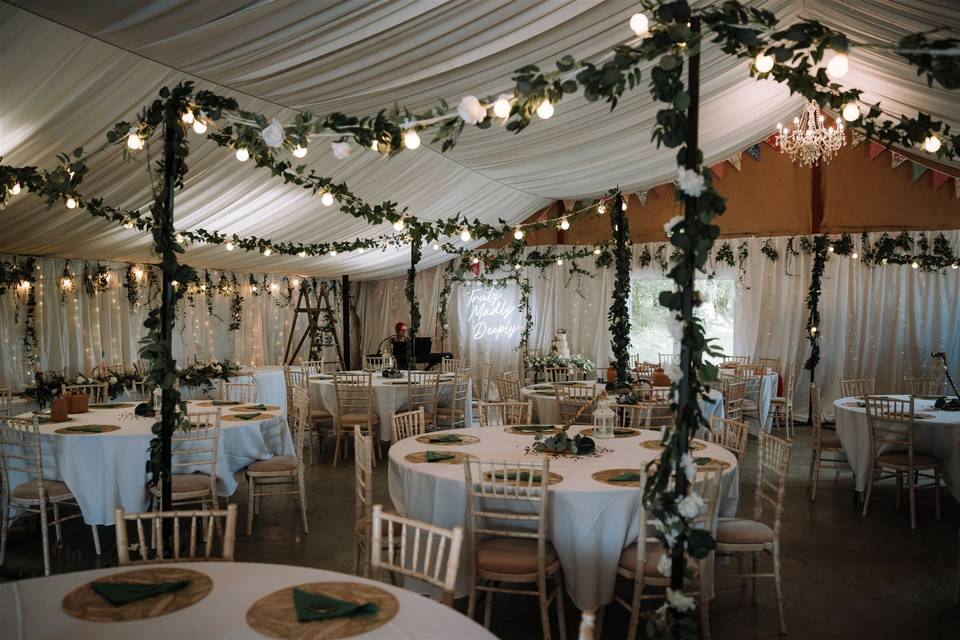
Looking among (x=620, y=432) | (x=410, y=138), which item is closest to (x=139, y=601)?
(x=410, y=138)

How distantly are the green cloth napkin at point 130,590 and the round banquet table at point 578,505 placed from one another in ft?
5.56

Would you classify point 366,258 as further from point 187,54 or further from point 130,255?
point 187,54

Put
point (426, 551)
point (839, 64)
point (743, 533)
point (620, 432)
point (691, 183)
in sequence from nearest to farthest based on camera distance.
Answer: point (691, 183), point (426, 551), point (839, 64), point (743, 533), point (620, 432)

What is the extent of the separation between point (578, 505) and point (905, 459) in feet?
12.3

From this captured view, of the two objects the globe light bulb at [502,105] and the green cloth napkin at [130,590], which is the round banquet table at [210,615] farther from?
the globe light bulb at [502,105]

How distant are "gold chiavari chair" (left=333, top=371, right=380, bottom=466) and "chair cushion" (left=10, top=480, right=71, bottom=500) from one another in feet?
10.2

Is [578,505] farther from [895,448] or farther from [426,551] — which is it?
[895,448]

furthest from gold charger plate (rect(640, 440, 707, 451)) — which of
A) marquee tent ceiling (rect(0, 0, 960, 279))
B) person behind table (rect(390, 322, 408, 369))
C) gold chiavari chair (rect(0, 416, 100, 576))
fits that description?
person behind table (rect(390, 322, 408, 369))

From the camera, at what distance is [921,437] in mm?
5789

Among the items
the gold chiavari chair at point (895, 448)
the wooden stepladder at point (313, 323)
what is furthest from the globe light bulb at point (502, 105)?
the wooden stepladder at point (313, 323)

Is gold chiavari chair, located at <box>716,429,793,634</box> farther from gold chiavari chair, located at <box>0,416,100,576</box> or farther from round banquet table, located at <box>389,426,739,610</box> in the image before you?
gold chiavari chair, located at <box>0,416,100,576</box>

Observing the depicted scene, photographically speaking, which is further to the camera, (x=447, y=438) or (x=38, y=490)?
(x=447, y=438)

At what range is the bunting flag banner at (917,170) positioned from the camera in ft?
34.1

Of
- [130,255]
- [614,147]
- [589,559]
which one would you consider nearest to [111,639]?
[589,559]
